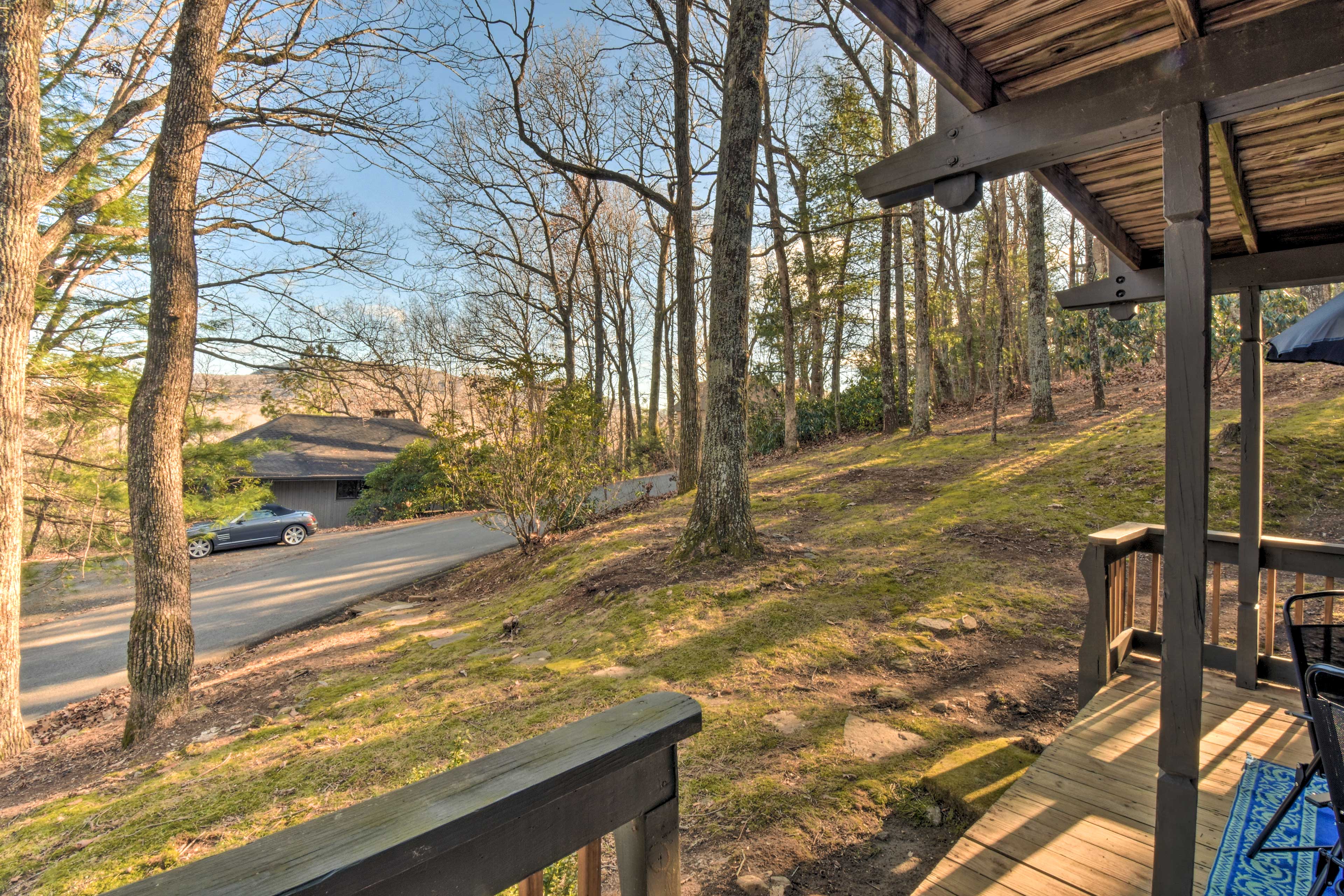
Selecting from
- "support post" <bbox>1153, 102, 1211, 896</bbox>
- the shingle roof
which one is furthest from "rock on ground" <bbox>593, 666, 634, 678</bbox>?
the shingle roof

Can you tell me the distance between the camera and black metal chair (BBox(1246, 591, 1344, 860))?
76.3 inches

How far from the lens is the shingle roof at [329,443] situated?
24.4 m

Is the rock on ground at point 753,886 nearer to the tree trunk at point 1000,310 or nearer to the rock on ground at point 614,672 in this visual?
the rock on ground at point 614,672

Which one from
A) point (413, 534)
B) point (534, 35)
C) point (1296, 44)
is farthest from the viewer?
point (413, 534)

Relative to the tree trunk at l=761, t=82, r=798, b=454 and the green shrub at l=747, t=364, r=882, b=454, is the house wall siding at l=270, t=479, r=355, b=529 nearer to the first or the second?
the green shrub at l=747, t=364, r=882, b=454

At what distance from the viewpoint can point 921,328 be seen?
474 inches

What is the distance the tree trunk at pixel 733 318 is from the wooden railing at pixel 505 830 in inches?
180

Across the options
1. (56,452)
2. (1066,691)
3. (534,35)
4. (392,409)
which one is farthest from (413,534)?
(392,409)

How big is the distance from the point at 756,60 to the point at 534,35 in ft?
19.2

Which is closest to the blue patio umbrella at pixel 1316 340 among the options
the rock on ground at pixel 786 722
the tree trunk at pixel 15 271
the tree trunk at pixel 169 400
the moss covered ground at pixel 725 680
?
the moss covered ground at pixel 725 680

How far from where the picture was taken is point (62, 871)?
2795 mm

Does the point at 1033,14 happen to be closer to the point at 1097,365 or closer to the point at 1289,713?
the point at 1289,713

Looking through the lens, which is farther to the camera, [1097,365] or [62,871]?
[1097,365]

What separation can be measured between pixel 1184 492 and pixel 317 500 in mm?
29678
